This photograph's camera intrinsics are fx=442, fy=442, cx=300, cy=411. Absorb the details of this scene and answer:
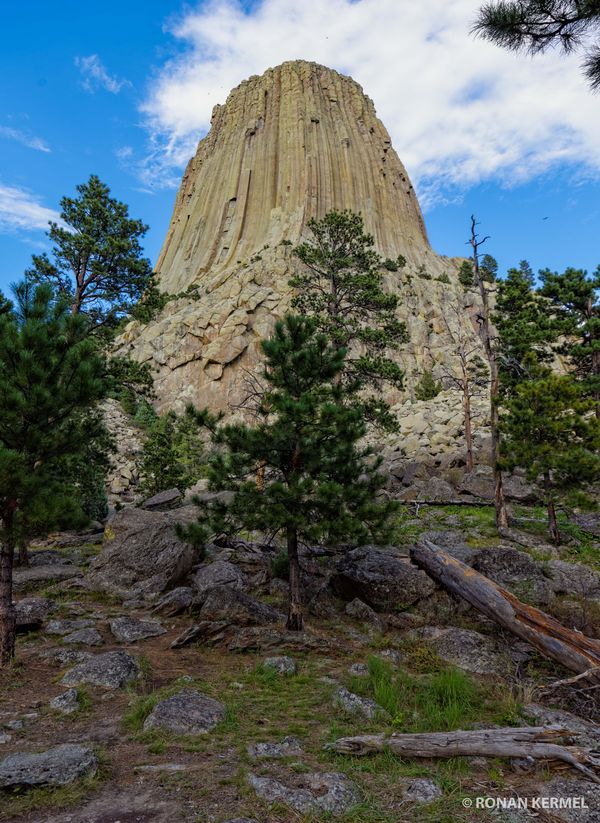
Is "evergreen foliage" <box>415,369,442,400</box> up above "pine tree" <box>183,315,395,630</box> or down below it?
above

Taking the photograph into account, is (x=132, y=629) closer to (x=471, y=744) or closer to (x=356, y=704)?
(x=356, y=704)

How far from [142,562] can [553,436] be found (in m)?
14.0

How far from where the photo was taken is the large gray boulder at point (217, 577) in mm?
11367

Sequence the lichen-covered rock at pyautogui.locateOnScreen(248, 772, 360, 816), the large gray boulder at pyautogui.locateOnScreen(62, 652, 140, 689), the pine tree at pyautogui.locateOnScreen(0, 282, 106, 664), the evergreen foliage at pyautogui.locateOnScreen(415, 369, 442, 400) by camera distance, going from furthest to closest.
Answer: the evergreen foliage at pyautogui.locateOnScreen(415, 369, 442, 400) < the pine tree at pyautogui.locateOnScreen(0, 282, 106, 664) < the large gray boulder at pyautogui.locateOnScreen(62, 652, 140, 689) < the lichen-covered rock at pyautogui.locateOnScreen(248, 772, 360, 816)

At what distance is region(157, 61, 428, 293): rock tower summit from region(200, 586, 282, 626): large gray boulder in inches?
2655

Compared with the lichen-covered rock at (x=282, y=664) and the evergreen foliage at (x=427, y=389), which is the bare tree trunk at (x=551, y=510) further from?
the evergreen foliage at (x=427, y=389)

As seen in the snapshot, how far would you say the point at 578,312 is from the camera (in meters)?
22.8

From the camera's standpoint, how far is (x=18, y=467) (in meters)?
6.76

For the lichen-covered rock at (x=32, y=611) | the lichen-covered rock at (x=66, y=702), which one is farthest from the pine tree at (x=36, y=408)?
the lichen-covered rock at (x=66, y=702)

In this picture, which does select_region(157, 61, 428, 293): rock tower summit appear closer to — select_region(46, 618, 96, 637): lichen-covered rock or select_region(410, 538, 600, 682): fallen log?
select_region(410, 538, 600, 682): fallen log

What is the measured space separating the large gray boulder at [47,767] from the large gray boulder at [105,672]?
2.11 meters

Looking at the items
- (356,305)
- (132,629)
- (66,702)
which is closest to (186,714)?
(66,702)

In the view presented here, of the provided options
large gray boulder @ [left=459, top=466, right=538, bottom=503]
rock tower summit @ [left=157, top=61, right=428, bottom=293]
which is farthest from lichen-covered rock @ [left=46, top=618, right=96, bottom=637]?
rock tower summit @ [left=157, top=61, right=428, bottom=293]

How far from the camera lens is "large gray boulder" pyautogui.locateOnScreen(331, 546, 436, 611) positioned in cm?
1033
